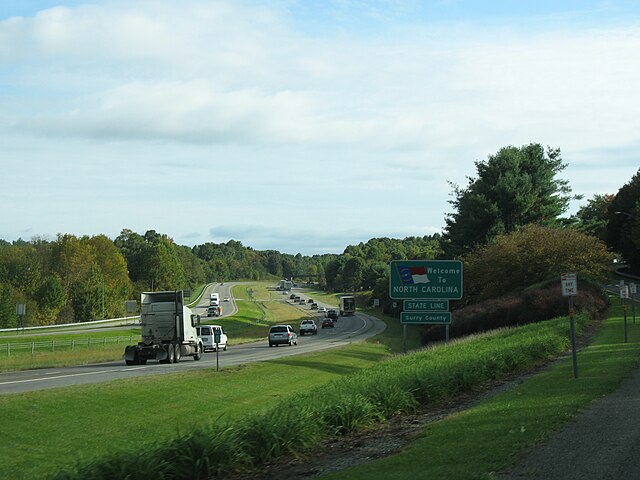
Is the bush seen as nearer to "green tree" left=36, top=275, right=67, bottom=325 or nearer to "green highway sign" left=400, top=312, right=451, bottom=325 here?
"green highway sign" left=400, top=312, right=451, bottom=325

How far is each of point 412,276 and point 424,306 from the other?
48.1 inches

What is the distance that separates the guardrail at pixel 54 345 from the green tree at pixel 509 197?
34.2 meters

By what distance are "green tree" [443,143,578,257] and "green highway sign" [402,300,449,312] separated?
150 ft

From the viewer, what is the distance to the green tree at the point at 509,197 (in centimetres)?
7819

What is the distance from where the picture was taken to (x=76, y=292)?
389 feet

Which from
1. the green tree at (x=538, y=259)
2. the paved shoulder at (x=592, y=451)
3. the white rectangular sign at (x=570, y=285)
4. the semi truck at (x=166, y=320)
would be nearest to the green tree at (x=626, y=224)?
the green tree at (x=538, y=259)

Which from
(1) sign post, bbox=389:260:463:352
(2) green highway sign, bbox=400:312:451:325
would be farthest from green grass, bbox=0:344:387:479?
(1) sign post, bbox=389:260:463:352

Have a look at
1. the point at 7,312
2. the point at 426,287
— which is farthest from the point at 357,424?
the point at 7,312

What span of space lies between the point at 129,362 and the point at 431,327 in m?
27.4

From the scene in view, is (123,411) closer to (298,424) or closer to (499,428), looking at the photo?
(298,424)

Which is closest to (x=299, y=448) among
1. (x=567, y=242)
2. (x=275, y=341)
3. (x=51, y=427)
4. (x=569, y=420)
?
(x=569, y=420)

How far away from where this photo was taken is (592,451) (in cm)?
1034

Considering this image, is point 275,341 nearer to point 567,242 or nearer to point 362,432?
point 567,242

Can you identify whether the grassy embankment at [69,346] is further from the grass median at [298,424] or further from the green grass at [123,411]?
the grass median at [298,424]
